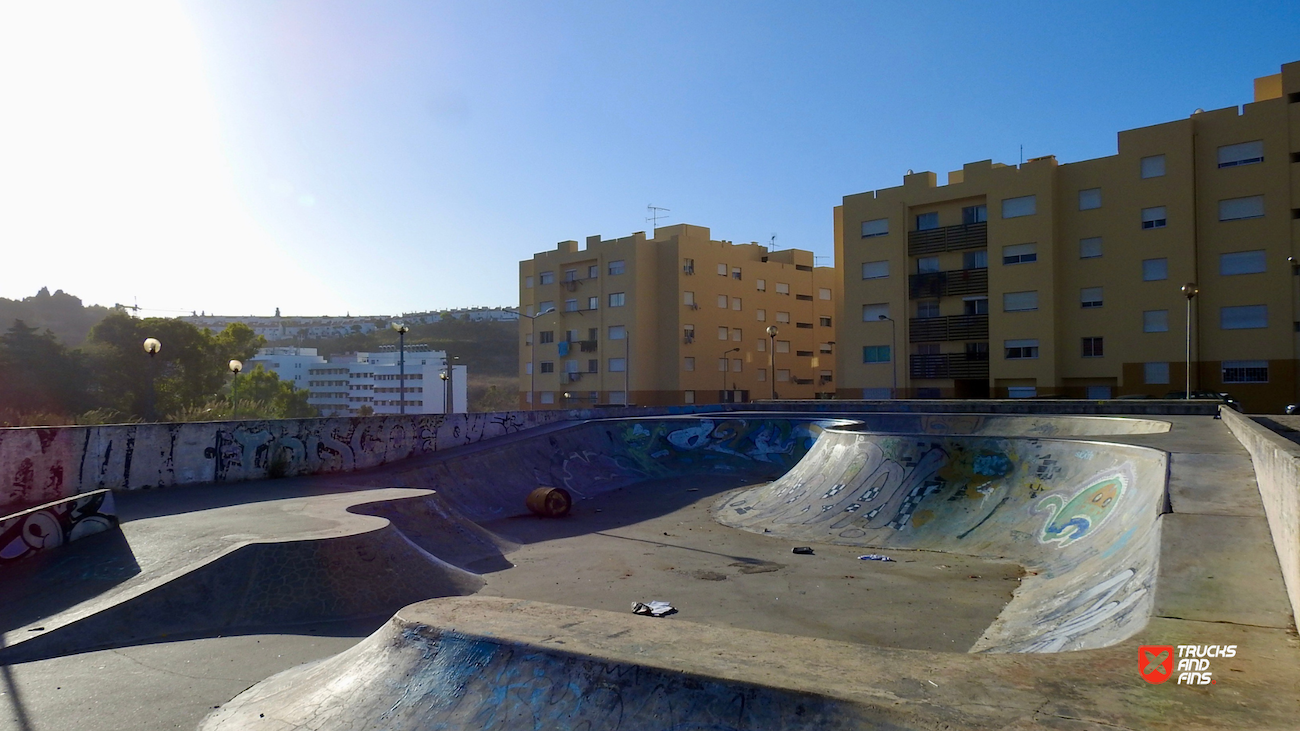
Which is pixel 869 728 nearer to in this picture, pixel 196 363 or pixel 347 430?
pixel 347 430

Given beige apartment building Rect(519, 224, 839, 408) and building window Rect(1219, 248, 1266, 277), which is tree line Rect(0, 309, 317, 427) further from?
building window Rect(1219, 248, 1266, 277)

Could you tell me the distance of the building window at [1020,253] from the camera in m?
41.5

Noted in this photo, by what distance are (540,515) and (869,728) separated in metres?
15.3

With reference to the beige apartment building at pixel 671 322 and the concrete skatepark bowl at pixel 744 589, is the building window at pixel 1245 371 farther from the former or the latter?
the concrete skatepark bowl at pixel 744 589

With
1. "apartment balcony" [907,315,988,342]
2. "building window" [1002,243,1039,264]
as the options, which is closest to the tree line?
"apartment balcony" [907,315,988,342]

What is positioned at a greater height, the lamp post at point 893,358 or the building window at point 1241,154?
the building window at point 1241,154

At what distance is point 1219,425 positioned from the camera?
16.7m

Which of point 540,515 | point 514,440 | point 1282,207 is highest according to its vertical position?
point 1282,207

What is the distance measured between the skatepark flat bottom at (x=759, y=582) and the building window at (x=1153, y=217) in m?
33.3

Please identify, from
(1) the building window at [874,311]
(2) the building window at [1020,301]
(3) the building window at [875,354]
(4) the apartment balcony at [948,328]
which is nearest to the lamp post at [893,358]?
(3) the building window at [875,354]

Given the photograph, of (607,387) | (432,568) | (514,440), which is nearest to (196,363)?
(607,387)

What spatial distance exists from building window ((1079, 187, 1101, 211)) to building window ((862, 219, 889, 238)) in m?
10.4

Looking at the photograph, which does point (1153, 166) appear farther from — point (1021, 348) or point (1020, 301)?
point (1021, 348)

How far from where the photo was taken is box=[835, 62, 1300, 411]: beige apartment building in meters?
36.1
